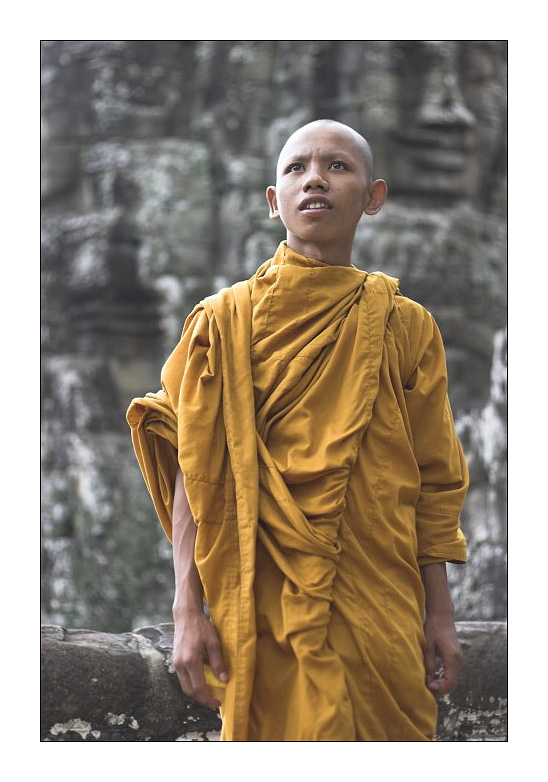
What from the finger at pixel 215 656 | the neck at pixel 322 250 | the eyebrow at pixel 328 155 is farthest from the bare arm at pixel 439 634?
the eyebrow at pixel 328 155

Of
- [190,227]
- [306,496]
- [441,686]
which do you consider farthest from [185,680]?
[190,227]

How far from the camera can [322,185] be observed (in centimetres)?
198

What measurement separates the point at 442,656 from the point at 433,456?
422 millimetres

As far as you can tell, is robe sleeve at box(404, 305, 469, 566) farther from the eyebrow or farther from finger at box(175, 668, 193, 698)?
finger at box(175, 668, 193, 698)

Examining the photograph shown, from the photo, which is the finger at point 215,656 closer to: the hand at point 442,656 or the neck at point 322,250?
the hand at point 442,656

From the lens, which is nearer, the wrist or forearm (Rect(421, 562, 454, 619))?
the wrist

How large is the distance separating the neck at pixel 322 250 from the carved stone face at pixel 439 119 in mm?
5269

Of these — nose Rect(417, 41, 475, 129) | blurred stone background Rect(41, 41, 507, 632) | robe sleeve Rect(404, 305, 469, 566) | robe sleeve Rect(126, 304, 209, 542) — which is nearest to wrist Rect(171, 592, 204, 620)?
robe sleeve Rect(126, 304, 209, 542)

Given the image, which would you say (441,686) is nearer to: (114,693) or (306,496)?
(306,496)

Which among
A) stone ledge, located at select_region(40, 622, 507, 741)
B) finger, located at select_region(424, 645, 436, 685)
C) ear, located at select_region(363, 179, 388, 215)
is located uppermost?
ear, located at select_region(363, 179, 388, 215)

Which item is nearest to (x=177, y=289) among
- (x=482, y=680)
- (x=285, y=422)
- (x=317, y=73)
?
(x=317, y=73)

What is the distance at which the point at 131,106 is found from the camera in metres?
7.62

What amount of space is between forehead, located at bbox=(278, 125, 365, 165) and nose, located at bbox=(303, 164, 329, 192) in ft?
0.13

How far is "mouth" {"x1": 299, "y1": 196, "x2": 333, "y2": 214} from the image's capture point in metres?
1.99
